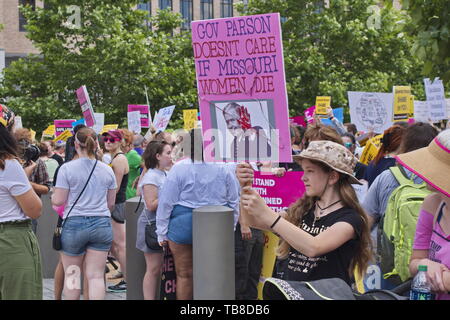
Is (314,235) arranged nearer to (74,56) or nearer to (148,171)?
(148,171)

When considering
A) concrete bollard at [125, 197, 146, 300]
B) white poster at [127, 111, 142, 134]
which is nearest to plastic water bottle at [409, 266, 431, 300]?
concrete bollard at [125, 197, 146, 300]

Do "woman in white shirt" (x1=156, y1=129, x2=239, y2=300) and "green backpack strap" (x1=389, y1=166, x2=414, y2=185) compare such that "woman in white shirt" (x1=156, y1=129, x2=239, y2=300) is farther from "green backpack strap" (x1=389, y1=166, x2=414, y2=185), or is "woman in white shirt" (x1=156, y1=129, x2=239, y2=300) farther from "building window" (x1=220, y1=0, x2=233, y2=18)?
"building window" (x1=220, y1=0, x2=233, y2=18)

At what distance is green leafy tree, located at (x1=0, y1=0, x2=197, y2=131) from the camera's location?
31.6 meters

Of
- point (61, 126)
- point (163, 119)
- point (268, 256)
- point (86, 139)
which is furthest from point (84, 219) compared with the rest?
point (61, 126)

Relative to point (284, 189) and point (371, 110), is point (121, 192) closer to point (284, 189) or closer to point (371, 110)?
point (284, 189)

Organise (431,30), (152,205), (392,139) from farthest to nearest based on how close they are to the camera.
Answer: (431,30)
(152,205)
(392,139)

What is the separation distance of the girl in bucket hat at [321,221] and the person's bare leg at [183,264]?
286cm

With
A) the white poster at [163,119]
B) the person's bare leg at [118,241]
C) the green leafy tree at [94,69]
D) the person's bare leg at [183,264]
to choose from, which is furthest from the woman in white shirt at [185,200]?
the green leafy tree at [94,69]

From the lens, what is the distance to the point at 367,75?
3806cm

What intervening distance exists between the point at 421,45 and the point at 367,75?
30.8 meters

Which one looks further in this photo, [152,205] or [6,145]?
[152,205]

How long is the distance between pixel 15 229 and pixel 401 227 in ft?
7.93

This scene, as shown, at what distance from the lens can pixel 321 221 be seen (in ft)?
12.7

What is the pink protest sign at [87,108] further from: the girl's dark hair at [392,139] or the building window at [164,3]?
the building window at [164,3]
